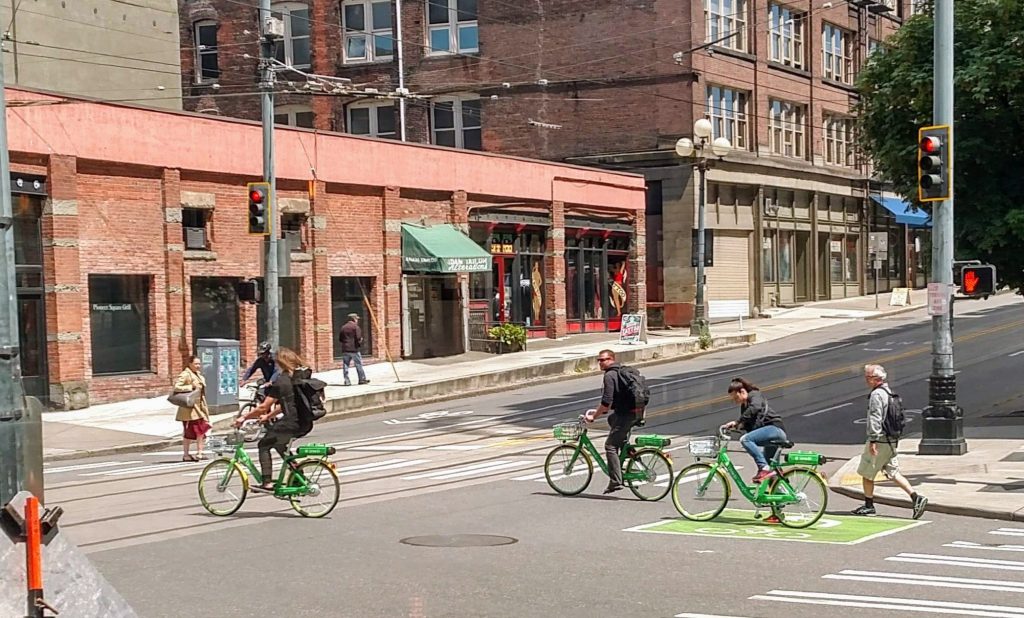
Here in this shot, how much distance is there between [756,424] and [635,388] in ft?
5.89

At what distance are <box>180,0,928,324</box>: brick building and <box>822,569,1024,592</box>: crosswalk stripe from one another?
37604 mm

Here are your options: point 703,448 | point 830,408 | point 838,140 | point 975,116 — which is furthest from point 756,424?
point 838,140

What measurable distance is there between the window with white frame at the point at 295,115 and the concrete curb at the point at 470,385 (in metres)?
21.5

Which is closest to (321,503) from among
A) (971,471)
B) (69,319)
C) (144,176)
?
(971,471)

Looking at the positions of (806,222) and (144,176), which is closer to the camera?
(144,176)

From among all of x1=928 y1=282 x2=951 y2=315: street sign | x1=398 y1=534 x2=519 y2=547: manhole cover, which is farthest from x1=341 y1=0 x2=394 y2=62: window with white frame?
x1=398 y1=534 x2=519 y2=547: manhole cover

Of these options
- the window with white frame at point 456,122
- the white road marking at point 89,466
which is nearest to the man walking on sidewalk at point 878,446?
the white road marking at point 89,466

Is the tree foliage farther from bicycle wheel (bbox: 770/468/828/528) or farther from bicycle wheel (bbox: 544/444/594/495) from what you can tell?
bicycle wheel (bbox: 770/468/828/528)

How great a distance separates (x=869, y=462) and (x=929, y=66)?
1152cm

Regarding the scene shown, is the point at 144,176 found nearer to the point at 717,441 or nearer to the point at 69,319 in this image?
the point at 69,319

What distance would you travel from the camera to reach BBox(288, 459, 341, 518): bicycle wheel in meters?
14.8

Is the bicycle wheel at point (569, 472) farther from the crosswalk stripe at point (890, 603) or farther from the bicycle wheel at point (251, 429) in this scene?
the crosswalk stripe at point (890, 603)

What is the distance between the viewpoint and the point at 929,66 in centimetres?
2436

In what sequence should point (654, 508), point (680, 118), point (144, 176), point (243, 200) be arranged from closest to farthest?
point (654, 508) < point (144, 176) < point (243, 200) < point (680, 118)
